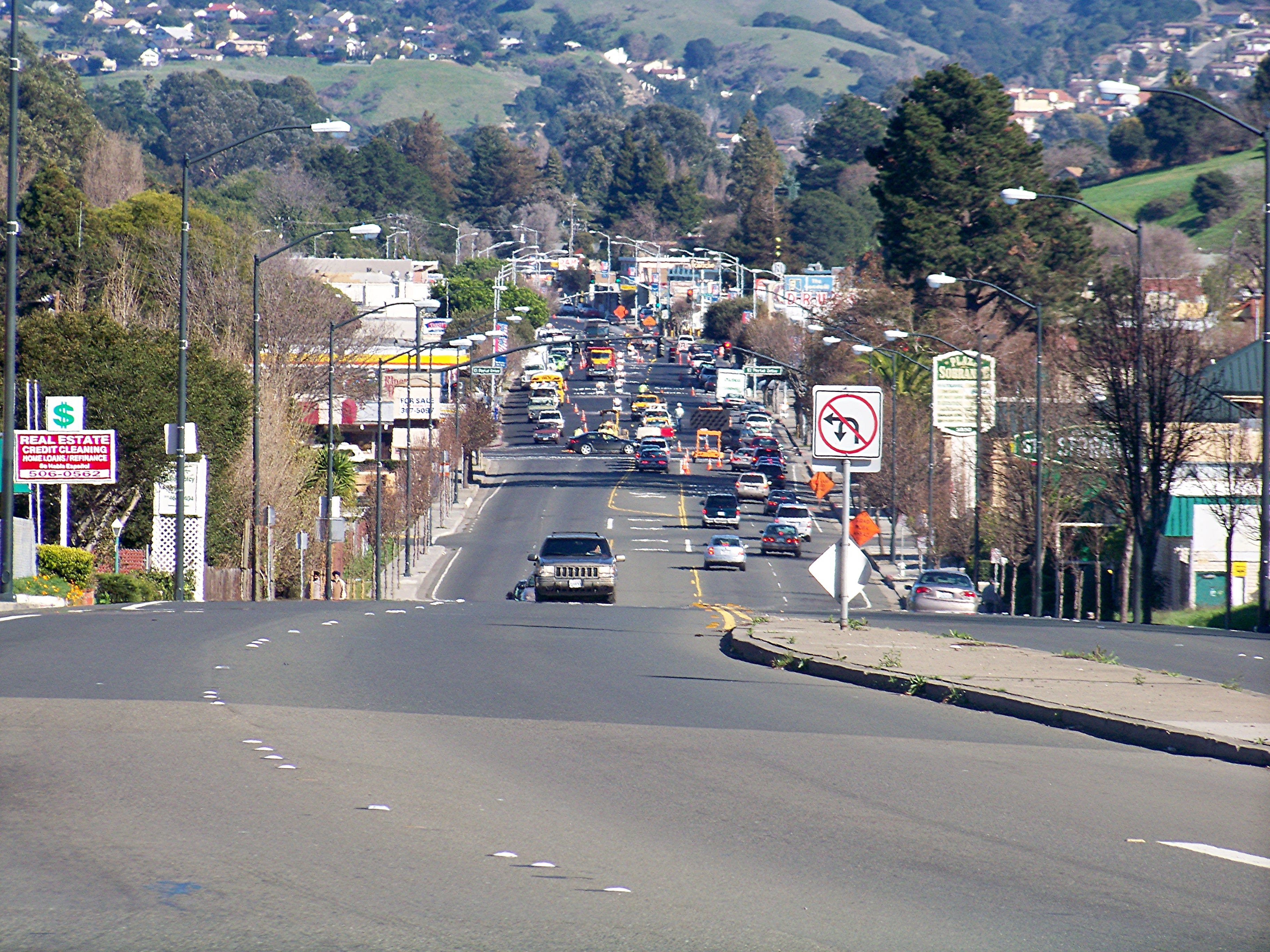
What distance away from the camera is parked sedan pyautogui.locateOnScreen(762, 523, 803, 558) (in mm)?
65375

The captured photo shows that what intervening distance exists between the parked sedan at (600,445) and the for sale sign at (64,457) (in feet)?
236

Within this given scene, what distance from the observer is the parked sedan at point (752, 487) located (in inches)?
3226

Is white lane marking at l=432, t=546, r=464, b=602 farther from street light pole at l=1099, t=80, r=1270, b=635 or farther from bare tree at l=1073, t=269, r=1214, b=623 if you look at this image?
street light pole at l=1099, t=80, r=1270, b=635

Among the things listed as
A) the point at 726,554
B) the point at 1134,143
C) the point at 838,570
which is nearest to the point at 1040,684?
the point at 838,570

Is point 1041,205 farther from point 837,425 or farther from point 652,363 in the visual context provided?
point 652,363

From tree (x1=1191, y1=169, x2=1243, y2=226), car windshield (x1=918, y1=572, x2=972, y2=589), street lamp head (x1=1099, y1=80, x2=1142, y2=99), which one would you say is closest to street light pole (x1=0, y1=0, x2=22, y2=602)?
street lamp head (x1=1099, y1=80, x2=1142, y2=99)

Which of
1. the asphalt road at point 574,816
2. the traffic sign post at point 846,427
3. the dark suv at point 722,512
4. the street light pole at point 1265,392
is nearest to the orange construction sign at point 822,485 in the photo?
the dark suv at point 722,512

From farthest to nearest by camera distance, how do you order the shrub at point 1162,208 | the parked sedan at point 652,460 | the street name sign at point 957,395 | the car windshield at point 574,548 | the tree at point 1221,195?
1. the shrub at point 1162,208
2. the tree at point 1221,195
3. the parked sedan at point 652,460
4. the street name sign at point 957,395
5. the car windshield at point 574,548

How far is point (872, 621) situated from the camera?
81.4ft

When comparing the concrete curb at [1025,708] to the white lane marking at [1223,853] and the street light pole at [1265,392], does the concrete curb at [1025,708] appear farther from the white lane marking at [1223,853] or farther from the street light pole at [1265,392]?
the street light pole at [1265,392]

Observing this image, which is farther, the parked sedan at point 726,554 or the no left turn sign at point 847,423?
the parked sedan at point 726,554

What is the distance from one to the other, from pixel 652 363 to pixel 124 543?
12171cm

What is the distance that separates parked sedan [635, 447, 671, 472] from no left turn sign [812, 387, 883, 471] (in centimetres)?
7355

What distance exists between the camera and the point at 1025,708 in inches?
532
